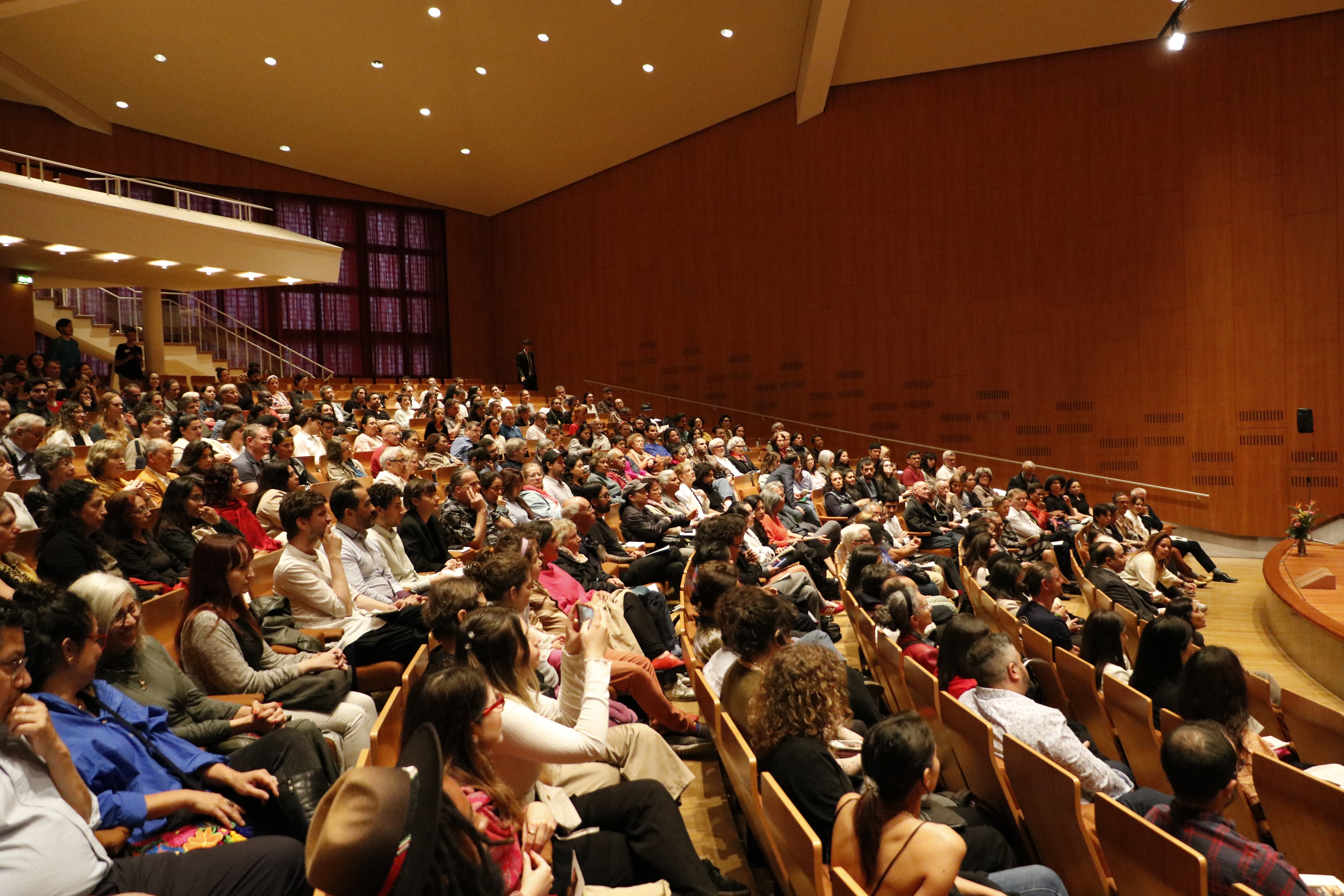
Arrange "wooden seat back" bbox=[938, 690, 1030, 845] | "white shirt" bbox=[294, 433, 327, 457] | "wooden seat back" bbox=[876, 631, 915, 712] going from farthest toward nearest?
"white shirt" bbox=[294, 433, 327, 457] → "wooden seat back" bbox=[876, 631, 915, 712] → "wooden seat back" bbox=[938, 690, 1030, 845]

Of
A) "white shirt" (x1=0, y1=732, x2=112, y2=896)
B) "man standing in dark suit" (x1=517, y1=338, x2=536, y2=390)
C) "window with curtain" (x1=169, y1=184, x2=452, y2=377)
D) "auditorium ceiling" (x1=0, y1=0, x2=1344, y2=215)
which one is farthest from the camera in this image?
"window with curtain" (x1=169, y1=184, x2=452, y2=377)

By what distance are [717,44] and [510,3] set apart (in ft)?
6.86

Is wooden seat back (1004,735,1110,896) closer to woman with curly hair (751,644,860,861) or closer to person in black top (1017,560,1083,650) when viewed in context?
woman with curly hair (751,644,860,861)

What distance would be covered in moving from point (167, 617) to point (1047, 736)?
227 centimetres

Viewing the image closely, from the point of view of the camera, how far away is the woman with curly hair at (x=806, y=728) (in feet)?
6.05

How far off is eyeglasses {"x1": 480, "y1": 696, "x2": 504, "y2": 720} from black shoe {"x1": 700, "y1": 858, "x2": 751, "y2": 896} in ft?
2.19

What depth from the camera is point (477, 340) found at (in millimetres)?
14781

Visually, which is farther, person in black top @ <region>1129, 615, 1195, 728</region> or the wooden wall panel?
the wooden wall panel

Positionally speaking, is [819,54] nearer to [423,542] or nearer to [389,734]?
[423,542]

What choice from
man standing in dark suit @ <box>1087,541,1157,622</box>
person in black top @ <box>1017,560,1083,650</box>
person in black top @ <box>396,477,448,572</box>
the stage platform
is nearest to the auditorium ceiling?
the stage platform

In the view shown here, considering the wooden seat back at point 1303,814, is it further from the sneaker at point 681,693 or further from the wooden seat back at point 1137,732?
the sneaker at point 681,693

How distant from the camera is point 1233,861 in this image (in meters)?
1.68

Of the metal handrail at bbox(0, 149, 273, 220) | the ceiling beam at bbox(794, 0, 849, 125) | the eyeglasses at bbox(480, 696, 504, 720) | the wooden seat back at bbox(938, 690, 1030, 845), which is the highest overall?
the ceiling beam at bbox(794, 0, 849, 125)

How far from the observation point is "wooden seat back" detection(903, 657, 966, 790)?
8.02 ft
